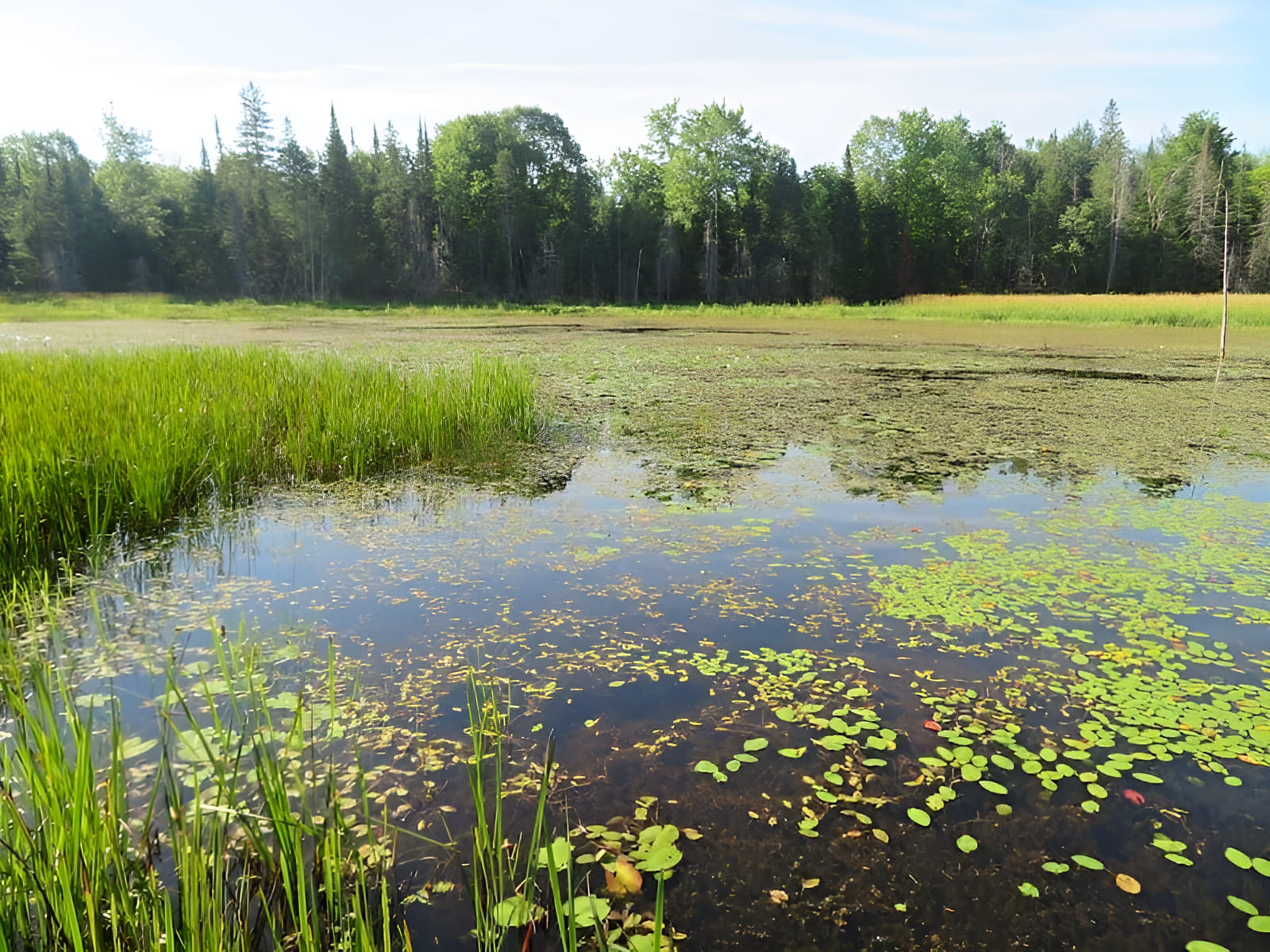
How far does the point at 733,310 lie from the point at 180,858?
2916 centimetres

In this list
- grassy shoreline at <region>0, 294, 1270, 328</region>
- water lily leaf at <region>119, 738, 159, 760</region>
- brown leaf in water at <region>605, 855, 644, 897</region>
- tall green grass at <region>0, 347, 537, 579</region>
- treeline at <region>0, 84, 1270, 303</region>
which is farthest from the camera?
treeline at <region>0, 84, 1270, 303</region>

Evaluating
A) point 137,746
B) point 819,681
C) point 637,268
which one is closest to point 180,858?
point 137,746

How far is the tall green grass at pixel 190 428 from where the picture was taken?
331 centimetres

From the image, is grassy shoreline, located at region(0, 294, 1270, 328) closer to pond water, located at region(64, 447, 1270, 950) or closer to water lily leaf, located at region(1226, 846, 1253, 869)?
pond water, located at region(64, 447, 1270, 950)

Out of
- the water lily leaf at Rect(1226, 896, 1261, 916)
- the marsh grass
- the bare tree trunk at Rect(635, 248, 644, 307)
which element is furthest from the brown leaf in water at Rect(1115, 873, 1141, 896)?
the bare tree trunk at Rect(635, 248, 644, 307)

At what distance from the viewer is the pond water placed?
162cm

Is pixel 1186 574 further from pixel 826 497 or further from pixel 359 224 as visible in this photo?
pixel 359 224

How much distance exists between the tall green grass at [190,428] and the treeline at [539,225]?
29.5 m

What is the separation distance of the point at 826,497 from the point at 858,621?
5.82 feet

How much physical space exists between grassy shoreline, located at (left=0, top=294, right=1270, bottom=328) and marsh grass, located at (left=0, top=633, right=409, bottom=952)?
2334 cm

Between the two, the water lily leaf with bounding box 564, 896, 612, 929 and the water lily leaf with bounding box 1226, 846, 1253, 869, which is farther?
the water lily leaf with bounding box 1226, 846, 1253, 869

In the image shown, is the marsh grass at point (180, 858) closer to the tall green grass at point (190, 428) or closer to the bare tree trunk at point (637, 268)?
the tall green grass at point (190, 428)

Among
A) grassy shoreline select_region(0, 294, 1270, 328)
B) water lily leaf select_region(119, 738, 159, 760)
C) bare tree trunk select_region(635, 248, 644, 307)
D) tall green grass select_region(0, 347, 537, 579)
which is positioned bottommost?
water lily leaf select_region(119, 738, 159, 760)

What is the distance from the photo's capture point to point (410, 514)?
4289mm
